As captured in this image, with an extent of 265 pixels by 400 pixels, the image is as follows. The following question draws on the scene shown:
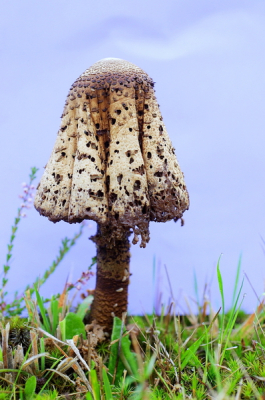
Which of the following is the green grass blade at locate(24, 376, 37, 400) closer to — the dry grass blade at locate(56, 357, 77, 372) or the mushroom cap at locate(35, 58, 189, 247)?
the dry grass blade at locate(56, 357, 77, 372)

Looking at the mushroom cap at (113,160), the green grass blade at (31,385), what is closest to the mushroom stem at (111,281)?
the mushroom cap at (113,160)

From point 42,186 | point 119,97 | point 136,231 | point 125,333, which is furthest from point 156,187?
point 125,333

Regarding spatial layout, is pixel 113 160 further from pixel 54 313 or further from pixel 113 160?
pixel 54 313

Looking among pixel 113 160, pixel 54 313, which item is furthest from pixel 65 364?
pixel 113 160

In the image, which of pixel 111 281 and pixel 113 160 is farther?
pixel 111 281

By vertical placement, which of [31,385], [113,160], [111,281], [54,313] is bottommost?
[31,385]

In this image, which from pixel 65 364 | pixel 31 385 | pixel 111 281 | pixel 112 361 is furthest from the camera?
pixel 111 281

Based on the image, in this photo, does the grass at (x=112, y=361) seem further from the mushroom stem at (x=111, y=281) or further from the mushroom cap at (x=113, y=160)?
the mushroom cap at (x=113, y=160)
